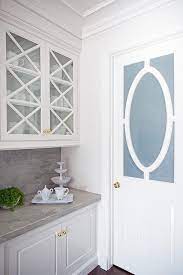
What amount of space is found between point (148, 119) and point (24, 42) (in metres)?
1.14

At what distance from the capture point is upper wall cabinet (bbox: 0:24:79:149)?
1.42 meters

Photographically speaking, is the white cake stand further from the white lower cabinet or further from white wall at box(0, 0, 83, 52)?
white wall at box(0, 0, 83, 52)

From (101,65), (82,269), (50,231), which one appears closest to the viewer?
(50,231)

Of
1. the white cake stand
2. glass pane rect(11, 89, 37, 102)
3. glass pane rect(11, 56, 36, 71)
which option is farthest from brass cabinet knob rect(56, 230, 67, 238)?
glass pane rect(11, 56, 36, 71)

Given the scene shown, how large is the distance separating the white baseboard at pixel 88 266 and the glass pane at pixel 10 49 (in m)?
1.78

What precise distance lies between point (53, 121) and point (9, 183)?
2.19 ft

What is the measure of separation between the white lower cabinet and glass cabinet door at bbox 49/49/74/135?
0.77 meters

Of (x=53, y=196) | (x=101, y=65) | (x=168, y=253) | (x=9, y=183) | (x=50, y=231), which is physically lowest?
(x=168, y=253)

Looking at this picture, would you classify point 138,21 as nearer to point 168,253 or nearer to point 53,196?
point 53,196

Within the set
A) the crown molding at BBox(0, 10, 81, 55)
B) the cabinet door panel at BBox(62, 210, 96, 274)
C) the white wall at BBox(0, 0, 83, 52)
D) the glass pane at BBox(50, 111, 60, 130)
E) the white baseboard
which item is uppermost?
the white wall at BBox(0, 0, 83, 52)

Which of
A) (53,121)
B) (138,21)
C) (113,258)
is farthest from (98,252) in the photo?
(138,21)

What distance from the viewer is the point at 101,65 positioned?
1.86m

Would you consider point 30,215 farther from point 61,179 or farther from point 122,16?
point 122,16

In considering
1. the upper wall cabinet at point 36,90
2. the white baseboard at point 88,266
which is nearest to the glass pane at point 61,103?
the upper wall cabinet at point 36,90
